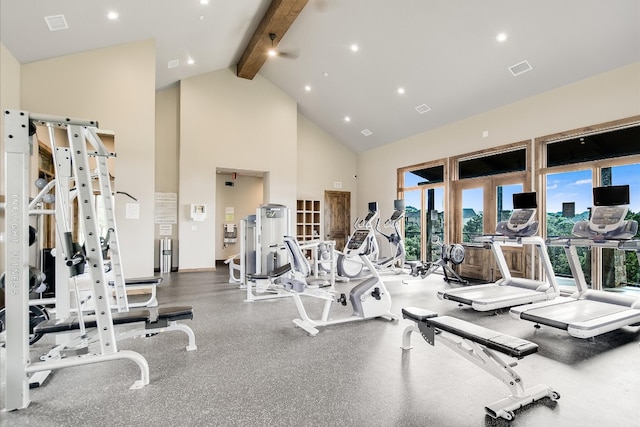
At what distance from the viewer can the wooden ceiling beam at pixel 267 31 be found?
5690 mm

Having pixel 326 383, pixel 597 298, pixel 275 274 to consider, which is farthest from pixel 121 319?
pixel 597 298

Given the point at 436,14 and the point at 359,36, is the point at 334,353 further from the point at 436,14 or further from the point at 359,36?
the point at 359,36

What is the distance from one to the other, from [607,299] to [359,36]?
5707mm

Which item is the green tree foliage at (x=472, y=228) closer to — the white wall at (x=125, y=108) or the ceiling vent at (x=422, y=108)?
the ceiling vent at (x=422, y=108)

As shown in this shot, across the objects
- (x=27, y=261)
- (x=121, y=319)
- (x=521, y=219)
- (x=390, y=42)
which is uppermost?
(x=390, y=42)

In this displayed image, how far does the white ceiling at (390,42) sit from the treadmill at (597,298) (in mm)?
2295

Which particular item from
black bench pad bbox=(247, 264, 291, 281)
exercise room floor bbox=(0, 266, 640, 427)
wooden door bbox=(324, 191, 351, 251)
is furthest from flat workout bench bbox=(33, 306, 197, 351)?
wooden door bbox=(324, 191, 351, 251)

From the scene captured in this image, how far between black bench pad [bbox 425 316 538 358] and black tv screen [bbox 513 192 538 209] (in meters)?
3.40

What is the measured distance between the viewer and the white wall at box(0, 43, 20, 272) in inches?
163

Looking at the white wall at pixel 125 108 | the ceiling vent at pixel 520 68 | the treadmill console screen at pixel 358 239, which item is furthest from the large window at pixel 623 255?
the white wall at pixel 125 108

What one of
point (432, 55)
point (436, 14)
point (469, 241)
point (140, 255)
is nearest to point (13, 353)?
point (140, 255)

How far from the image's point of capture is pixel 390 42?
6.09 meters

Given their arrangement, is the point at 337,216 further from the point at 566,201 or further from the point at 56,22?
the point at 56,22

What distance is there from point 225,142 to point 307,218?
330cm
